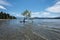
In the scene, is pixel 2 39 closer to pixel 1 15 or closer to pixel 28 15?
pixel 28 15

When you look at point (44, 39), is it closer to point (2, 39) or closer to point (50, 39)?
point (50, 39)

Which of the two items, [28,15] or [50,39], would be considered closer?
[50,39]

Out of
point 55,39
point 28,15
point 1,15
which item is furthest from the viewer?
point 1,15

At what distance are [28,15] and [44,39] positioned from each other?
286 ft

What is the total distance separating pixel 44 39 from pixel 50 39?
0.77 meters

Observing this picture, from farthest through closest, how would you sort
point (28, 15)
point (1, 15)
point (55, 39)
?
point (1, 15), point (28, 15), point (55, 39)

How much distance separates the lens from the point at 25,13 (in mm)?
101625

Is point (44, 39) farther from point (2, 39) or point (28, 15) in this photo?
point (28, 15)

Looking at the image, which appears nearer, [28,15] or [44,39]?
[44,39]

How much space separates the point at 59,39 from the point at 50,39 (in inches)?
45.8

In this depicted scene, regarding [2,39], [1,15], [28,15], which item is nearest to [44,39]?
[2,39]

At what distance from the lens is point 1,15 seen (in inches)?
5650

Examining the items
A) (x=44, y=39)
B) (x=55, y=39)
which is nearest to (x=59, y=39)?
(x=55, y=39)

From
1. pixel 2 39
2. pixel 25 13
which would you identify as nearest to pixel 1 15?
pixel 25 13
